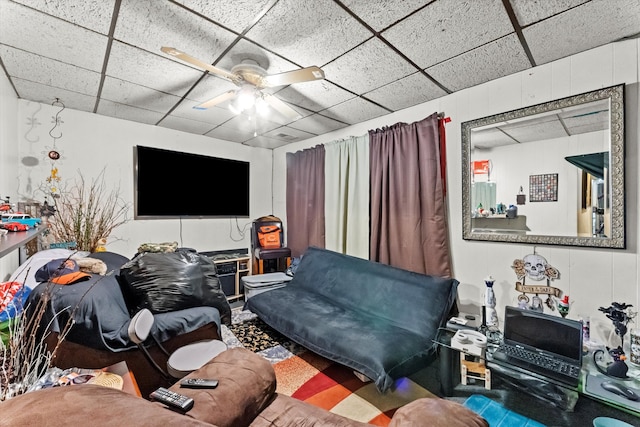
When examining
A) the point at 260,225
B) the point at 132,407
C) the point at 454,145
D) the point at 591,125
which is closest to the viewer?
the point at 132,407

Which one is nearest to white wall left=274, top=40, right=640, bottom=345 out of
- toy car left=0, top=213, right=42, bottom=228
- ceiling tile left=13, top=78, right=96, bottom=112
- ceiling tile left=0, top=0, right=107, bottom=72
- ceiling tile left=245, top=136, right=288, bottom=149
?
ceiling tile left=245, top=136, right=288, bottom=149

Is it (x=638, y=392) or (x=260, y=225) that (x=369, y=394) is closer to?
(x=638, y=392)

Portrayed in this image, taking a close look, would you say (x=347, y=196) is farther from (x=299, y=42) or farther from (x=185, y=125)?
(x=185, y=125)

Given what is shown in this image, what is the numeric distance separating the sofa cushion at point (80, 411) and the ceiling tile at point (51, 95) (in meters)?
2.94

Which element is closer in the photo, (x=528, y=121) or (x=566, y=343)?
(x=566, y=343)

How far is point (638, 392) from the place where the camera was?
1.35 m

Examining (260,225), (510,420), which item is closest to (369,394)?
(510,420)

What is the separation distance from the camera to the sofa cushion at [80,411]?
0.56 m

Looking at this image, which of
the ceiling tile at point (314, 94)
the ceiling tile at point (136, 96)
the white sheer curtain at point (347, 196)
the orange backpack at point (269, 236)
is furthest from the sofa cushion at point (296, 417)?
the orange backpack at point (269, 236)

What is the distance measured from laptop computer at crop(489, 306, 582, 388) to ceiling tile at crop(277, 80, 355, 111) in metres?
2.15

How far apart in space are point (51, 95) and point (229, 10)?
7.60 feet

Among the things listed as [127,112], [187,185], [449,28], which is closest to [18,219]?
[127,112]

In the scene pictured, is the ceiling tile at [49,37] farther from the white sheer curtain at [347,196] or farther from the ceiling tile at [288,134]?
the white sheer curtain at [347,196]

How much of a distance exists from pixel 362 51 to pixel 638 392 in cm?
239
